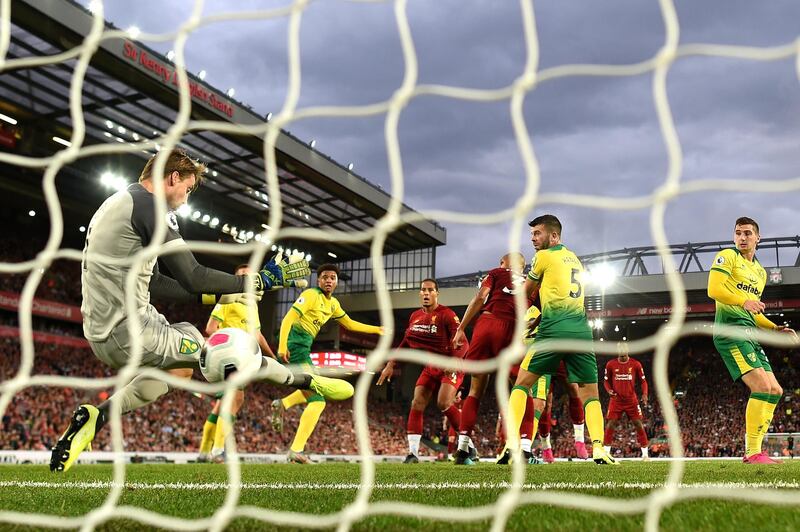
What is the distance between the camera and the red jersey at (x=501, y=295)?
7695mm

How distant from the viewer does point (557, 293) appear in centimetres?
595

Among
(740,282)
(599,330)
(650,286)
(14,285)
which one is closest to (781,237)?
(650,286)

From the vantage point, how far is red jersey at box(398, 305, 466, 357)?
30.4 feet

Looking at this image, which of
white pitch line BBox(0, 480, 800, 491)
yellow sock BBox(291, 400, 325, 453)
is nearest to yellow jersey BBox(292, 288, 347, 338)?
yellow sock BBox(291, 400, 325, 453)

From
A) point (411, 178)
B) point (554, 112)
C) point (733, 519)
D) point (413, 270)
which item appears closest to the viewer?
point (733, 519)

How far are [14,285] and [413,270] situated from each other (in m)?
18.8

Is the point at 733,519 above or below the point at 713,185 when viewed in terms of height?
below

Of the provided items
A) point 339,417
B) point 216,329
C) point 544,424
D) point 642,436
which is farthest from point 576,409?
point 339,417

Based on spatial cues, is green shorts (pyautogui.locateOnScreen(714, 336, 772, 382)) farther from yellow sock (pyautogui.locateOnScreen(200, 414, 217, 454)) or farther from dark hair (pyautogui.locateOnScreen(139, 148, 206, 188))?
yellow sock (pyautogui.locateOnScreen(200, 414, 217, 454))

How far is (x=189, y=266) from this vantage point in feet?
10.5

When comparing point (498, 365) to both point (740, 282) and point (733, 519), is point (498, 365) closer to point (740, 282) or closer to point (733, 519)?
point (733, 519)

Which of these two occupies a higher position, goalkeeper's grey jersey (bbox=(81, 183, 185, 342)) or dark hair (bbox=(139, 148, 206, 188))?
dark hair (bbox=(139, 148, 206, 188))

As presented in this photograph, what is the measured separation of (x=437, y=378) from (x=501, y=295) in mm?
1623

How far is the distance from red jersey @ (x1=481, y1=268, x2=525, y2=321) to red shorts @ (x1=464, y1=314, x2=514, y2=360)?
0.09m
